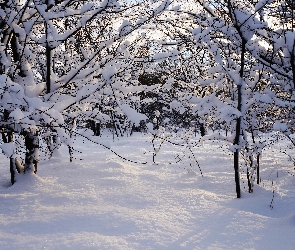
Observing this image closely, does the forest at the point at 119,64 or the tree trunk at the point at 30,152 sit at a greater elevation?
the forest at the point at 119,64

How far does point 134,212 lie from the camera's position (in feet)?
11.0

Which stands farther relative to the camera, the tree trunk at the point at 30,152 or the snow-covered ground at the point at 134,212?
the tree trunk at the point at 30,152

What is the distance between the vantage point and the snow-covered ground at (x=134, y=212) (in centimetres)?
263

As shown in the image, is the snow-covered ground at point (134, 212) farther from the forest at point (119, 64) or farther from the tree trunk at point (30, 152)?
the forest at point (119, 64)

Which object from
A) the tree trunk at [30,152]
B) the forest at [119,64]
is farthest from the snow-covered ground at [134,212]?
the forest at [119,64]

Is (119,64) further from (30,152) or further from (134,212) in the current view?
(30,152)

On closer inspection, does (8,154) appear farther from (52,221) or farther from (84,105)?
(84,105)

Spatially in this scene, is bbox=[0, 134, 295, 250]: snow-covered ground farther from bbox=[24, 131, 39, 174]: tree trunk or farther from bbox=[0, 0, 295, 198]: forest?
bbox=[0, 0, 295, 198]: forest

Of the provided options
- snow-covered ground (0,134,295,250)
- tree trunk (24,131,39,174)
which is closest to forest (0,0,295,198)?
tree trunk (24,131,39,174)

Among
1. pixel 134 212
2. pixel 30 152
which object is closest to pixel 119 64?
pixel 134 212

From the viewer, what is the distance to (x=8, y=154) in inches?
98.3

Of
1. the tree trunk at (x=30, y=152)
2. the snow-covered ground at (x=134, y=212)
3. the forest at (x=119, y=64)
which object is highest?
the forest at (x=119, y=64)

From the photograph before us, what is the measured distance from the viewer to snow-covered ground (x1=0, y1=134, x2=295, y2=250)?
8.63 feet

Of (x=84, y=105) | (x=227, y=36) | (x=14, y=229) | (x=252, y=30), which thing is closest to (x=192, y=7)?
(x=227, y=36)
